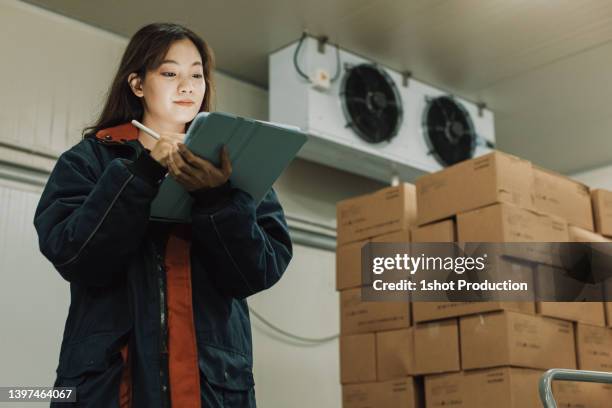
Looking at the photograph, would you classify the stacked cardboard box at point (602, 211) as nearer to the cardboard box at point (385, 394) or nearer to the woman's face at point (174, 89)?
the cardboard box at point (385, 394)

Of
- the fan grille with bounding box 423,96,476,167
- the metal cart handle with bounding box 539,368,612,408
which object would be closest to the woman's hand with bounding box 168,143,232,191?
the metal cart handle with bounding box 539,368,612,408

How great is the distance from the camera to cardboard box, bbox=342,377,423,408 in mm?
2695

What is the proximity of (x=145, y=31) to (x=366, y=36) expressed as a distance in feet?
6.60

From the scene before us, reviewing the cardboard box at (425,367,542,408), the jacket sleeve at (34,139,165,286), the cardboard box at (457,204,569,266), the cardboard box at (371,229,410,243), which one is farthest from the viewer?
the cardboard box at (371,229,410,243)

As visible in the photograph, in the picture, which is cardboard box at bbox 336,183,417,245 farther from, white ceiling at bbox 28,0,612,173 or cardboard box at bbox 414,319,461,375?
white ceiling at bbox 28,0,612,173

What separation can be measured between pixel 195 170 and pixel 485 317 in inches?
65.0

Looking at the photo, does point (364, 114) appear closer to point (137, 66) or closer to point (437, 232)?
point (437, 232)

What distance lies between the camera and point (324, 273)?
145 inches

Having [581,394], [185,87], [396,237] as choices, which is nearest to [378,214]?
[396,237]

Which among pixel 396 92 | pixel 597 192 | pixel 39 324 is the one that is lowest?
pixel 39 324

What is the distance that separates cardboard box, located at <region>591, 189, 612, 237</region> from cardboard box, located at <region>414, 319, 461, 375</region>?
29.7 inches

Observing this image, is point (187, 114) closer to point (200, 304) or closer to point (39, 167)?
point (200, 304)

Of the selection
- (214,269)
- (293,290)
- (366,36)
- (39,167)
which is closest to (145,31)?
(214,269)

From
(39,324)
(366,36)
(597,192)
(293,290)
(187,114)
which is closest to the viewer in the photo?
(187,114)
